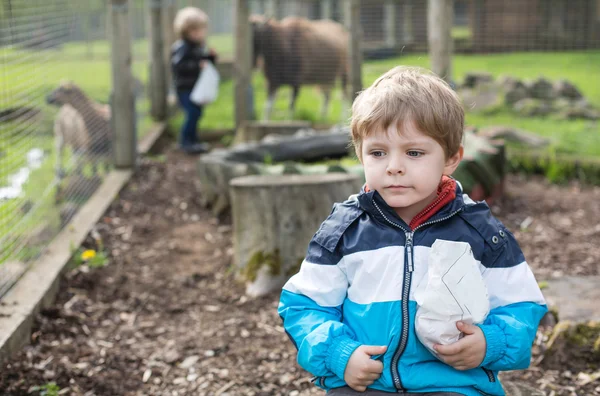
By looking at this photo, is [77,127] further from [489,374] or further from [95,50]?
[489,374]

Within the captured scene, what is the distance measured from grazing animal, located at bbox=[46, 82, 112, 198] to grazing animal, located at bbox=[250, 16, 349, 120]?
268 cm

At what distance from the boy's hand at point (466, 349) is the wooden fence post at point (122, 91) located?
17.8 feet

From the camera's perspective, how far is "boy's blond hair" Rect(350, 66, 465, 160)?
85.9 inches

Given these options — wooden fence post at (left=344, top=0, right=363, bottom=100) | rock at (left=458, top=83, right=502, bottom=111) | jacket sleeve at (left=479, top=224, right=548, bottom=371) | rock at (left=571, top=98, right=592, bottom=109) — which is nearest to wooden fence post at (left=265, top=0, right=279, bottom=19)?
wooden fence post at (left=344, top=0, right=363, bottom=100)

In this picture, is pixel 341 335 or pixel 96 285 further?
pixel 96 285

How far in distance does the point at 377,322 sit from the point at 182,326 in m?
2.14

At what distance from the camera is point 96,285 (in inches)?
187

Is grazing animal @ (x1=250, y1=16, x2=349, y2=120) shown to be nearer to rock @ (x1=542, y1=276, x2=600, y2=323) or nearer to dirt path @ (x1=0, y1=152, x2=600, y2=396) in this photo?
dirt path @ (x1=0, y1=152, x2=600, y2=396)

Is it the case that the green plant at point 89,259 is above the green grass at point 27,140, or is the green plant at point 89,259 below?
below

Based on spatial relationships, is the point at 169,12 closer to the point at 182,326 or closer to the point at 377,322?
the point at 182,326

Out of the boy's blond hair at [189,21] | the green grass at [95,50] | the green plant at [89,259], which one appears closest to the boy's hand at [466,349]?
the green plant at [89,259]

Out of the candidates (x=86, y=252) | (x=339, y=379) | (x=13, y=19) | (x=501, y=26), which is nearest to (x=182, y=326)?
(x=86, y=252)

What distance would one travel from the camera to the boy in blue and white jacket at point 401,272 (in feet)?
7.18

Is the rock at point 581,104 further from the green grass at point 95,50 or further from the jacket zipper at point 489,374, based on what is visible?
the jacket zipper at point 489,374
